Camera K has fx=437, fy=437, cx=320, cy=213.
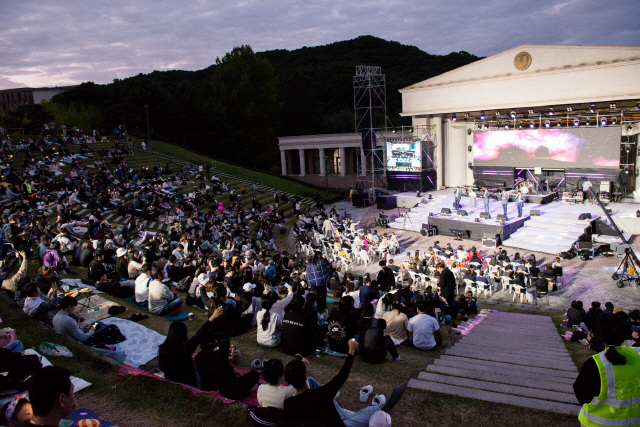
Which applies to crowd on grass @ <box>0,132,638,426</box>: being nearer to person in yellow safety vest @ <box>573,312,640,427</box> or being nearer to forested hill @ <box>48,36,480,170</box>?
person in yellow safety vest @ <box>573,312,640,427</box>

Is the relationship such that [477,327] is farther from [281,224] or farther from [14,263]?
[281,224]

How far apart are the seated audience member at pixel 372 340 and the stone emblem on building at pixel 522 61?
82.6 ft

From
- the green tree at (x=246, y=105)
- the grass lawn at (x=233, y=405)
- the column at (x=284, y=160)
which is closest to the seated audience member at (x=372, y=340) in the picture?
the grass lawn at (x=233, y=405)

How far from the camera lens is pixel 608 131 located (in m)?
23.3

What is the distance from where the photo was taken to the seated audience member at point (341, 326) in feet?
19.3

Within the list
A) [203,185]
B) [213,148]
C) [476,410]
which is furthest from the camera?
[213,148]

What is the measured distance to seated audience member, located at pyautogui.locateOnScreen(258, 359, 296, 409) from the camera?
358 cm

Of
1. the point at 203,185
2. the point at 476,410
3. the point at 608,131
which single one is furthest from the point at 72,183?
the point at 608,131

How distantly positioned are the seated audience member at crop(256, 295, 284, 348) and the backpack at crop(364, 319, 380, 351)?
1336 millimetres

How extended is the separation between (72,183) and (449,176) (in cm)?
2363

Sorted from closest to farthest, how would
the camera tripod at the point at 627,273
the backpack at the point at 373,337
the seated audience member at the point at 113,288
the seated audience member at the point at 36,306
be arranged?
the backpack at the point at 373,337 < the seated audience member at the point at 36,306 < the seated audience member at the point at 113,288 < the camera tripod at the point at 627,273

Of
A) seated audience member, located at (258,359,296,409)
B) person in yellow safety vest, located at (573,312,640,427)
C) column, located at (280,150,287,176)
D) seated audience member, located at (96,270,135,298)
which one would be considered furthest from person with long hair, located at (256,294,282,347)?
column, located at (280,150,287,176)

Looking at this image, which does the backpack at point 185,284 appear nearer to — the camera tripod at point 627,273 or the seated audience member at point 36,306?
the seated audience member at point 36,306

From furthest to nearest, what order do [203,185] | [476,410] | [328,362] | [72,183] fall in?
[203,185] < [72,183] < [328,362] < [476,410]
